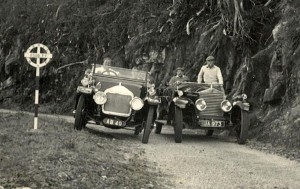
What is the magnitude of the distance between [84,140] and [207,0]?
32.2 ft

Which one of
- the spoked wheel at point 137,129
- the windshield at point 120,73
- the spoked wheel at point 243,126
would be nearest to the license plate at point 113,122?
the spoked wheel at point 137,129

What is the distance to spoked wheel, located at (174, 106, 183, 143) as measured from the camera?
11.8m

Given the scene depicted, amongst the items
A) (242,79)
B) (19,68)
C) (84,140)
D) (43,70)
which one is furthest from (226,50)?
(19,68)

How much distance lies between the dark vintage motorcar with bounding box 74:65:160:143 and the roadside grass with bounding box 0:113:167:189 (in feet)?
4.98

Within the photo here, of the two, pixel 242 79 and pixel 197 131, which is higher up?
pixel 242 79

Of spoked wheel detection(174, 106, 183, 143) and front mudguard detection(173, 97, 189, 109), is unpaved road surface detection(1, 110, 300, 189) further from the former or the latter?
front mudguard detection(173, 97, 189, 109)

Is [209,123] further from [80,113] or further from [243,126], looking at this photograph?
[80,113]

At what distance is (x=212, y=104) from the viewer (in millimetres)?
12633

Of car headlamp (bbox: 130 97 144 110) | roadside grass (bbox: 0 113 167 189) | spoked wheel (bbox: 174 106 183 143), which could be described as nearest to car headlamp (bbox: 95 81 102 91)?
car headlamp (bbox: 130 97 144 110)

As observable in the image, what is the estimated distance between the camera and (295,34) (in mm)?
13102

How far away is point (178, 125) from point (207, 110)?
1029 millimetres

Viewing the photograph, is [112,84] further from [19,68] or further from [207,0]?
[19,68]

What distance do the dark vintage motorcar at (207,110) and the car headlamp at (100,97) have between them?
171 centimetres

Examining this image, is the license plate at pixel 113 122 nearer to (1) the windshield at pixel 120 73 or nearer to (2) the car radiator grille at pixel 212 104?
(1) the windshield at pixel 120 73
